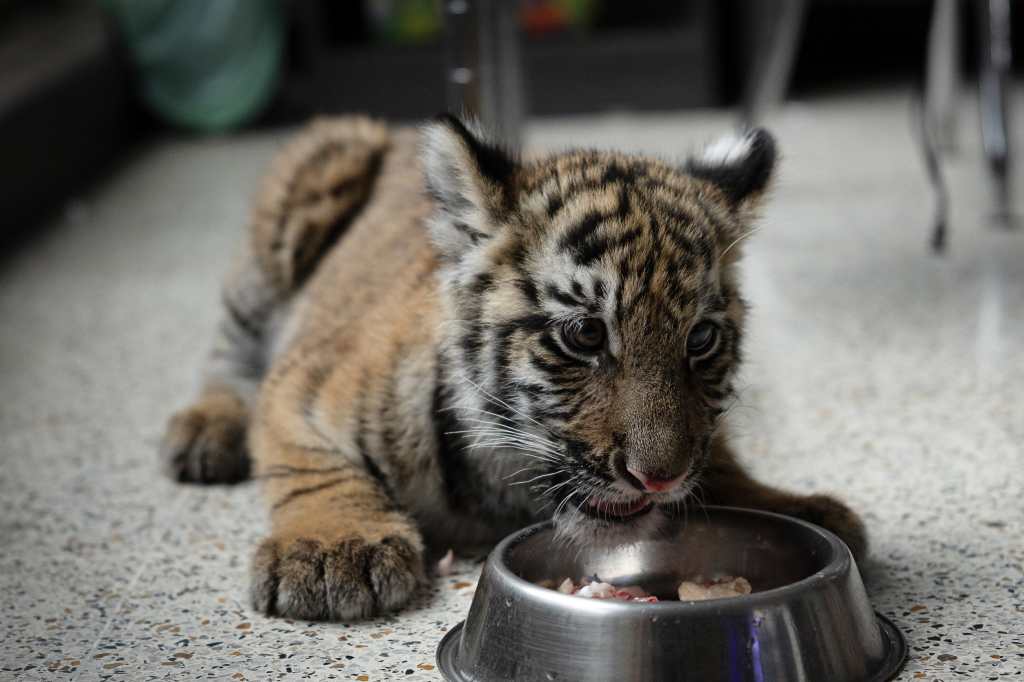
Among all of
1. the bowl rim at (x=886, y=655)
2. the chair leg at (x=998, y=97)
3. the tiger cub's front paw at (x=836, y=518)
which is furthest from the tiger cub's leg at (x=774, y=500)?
the chair leg at (x=998, y=97)

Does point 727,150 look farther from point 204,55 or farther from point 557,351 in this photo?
point 204,55

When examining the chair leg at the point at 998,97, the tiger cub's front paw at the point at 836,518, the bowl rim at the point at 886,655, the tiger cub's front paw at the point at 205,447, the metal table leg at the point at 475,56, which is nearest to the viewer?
the bowl rim at the point at 886,655

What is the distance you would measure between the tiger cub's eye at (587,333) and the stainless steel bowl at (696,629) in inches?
11.6

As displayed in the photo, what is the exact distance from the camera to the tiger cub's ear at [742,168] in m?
2.17

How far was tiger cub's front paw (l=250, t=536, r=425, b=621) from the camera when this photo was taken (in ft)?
6.57

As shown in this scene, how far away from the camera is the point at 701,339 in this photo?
6.41 feet

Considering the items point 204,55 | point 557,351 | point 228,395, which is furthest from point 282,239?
point 204,55

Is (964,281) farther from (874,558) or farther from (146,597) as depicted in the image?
(146,597)

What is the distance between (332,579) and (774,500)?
0.71 meters

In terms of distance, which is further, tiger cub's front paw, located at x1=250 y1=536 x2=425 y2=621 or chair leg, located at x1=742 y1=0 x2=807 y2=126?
chair leg, located at x1=742 y1=0 x2=807 y2=126

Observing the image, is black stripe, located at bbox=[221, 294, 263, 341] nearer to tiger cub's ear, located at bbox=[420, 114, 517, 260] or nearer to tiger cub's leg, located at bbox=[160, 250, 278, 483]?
tiger cub's leg, located at bbox=[160, 250, 278, 483]

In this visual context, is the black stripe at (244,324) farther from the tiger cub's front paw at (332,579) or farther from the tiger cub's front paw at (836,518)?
the tiger cub's front paw at (836,518)

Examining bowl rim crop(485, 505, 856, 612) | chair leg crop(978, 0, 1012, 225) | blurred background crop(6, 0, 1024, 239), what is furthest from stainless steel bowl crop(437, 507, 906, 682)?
blurred background crop(6, 0, 1024, 239)

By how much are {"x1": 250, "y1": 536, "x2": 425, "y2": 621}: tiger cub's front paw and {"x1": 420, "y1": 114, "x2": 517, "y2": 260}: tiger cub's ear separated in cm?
47
